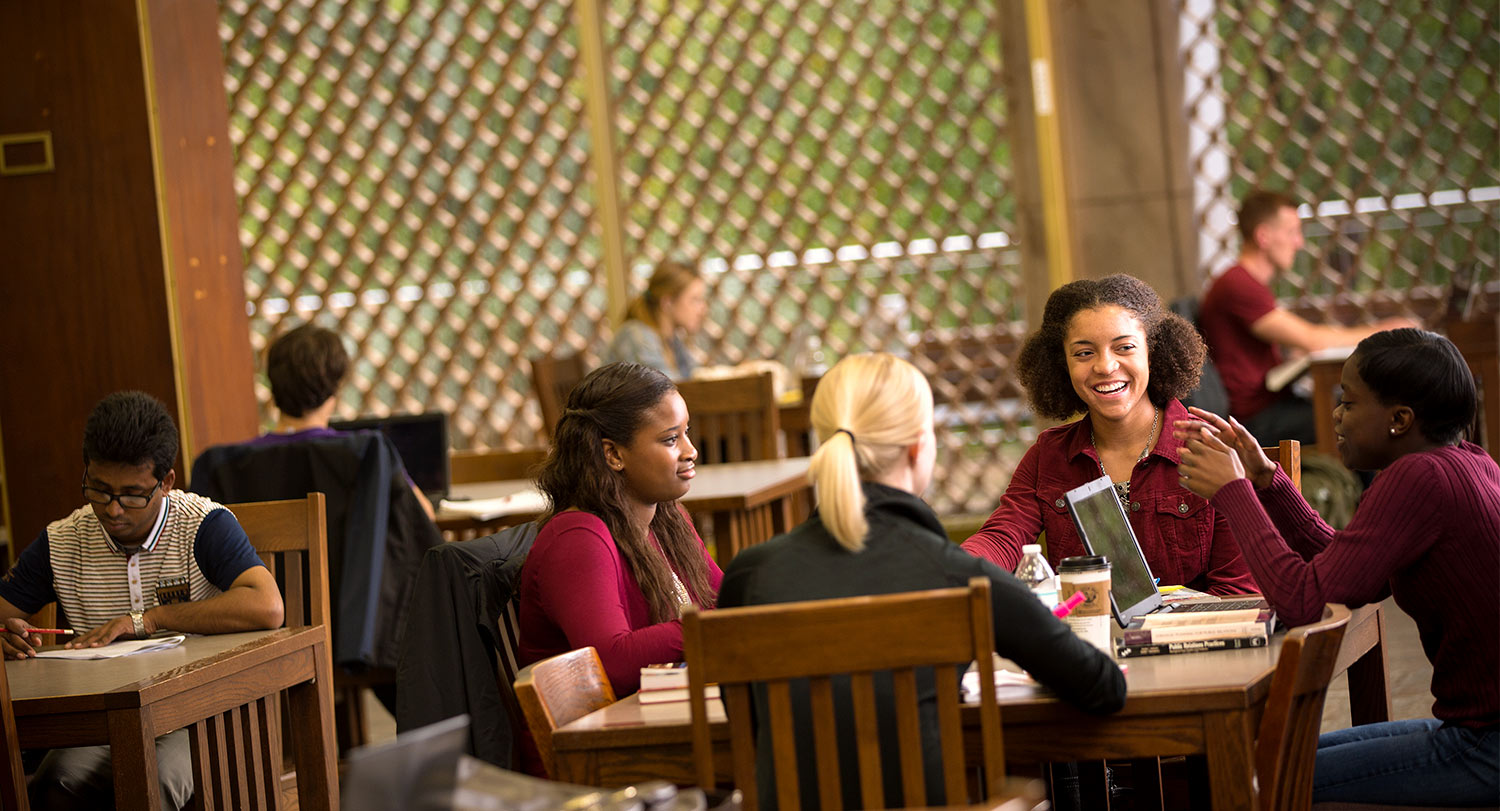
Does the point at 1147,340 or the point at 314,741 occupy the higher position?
the point at 1147,340

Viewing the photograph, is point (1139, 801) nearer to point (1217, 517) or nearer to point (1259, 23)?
point (1217, 517)

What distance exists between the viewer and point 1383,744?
70.6 inches

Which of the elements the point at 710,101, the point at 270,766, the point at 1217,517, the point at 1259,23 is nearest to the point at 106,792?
the point at 270,766

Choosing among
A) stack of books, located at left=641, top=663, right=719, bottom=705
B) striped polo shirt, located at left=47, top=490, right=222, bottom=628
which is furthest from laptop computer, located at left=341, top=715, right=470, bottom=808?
striped polo shirt, located at left=47, top=490, right=222, bottom=628

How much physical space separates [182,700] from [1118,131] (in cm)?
410

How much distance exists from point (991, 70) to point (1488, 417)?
2.04 meters

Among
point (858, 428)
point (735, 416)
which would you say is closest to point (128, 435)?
point (858, 428)

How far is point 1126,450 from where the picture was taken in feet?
7.48

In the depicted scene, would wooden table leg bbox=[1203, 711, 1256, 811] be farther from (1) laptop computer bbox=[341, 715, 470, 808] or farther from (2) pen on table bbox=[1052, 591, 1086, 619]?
(1) laptop computer bbox=[341, 715, 470, 808]

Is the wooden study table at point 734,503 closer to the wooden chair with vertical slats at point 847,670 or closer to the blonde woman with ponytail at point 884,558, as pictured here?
the blonde woman with ponytail at point 884,558

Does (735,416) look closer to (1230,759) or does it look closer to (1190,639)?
(1190,639)

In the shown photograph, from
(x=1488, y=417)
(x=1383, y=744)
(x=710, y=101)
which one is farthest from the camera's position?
(x=710, y=101)

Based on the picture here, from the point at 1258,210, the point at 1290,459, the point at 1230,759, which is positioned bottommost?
the point at 1230,759

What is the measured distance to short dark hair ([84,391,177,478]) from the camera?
236 centimetres
